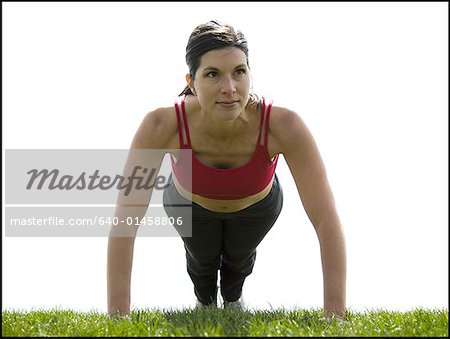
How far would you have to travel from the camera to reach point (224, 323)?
3410 millimetres

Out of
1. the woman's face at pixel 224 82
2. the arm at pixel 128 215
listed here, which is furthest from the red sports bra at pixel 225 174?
the woman's face at pixel 224 82

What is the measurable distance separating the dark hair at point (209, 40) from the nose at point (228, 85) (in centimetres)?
20

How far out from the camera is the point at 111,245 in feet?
12.8

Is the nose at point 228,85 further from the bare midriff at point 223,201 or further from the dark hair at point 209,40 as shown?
the bare midriff at point 223,201

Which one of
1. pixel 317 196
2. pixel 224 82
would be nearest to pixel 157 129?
pixel 224 82

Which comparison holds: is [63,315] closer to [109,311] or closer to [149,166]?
[109,311]

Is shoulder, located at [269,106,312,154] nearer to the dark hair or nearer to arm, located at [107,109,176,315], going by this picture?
the dark hair

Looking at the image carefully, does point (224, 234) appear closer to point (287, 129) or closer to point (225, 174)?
point (225, 174)

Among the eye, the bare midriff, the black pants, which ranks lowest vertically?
the black pants

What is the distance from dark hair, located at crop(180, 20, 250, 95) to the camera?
3705 millimetres

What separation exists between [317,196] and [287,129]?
44cm

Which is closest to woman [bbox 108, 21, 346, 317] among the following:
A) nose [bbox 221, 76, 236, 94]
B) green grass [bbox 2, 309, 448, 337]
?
nose [bbox 221, 76, 236, 94]

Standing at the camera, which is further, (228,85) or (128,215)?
(128,215)

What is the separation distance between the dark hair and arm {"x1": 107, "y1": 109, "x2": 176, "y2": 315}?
1.28 ft
